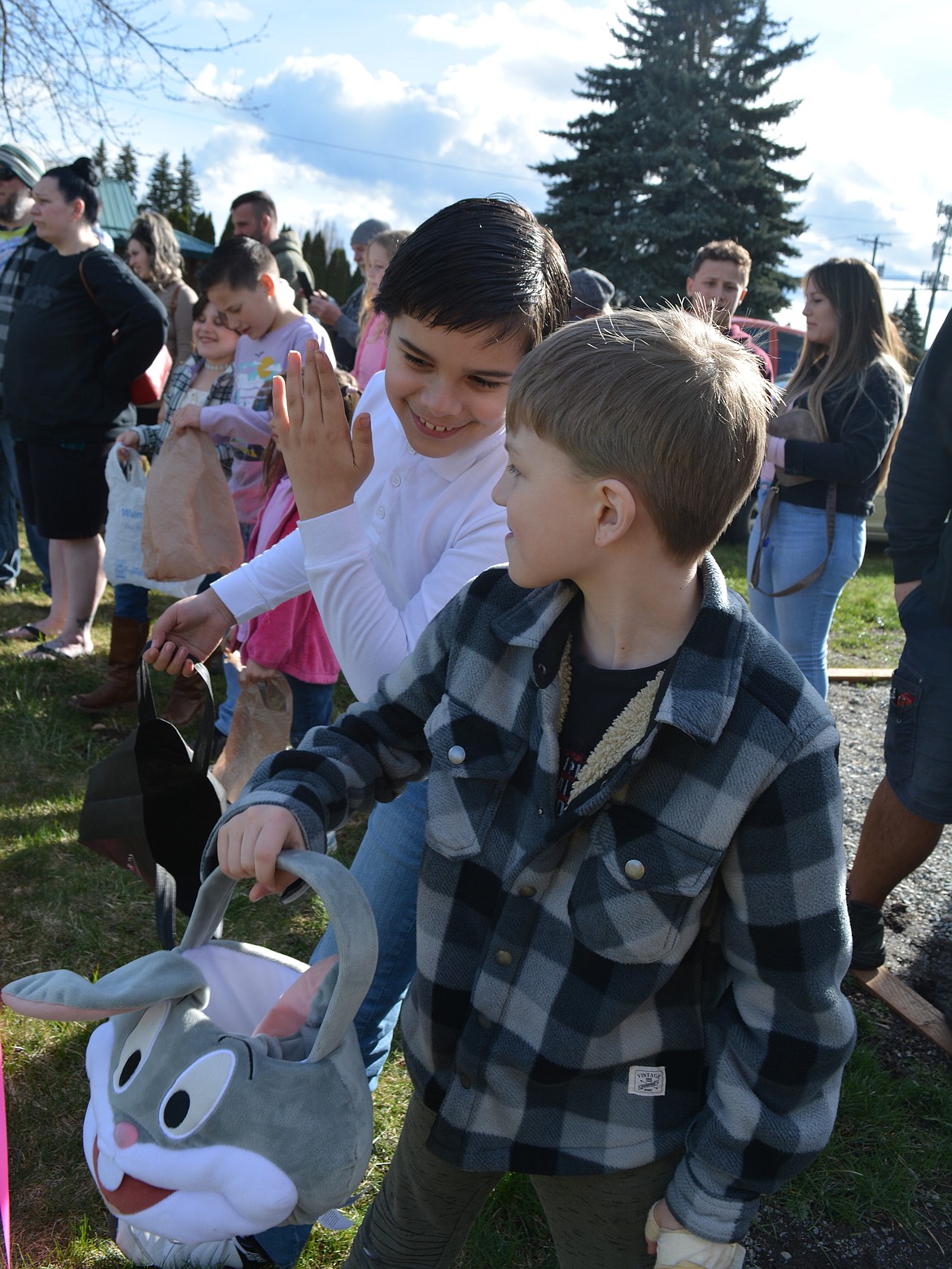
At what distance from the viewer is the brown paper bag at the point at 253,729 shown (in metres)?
3.22

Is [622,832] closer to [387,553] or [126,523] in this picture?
[387,553]

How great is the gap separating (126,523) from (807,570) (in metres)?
2.79

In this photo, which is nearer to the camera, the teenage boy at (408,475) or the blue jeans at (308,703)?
the teenage boy at (408,475)

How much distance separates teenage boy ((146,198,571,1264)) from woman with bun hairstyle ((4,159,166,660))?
329 centimetres

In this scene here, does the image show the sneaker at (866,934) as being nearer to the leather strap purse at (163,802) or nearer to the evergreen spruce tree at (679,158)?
the leather strap purse at (163,802)

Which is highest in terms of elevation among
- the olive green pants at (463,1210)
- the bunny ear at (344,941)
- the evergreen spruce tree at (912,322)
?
the evergreen spruce tree at (912,322)

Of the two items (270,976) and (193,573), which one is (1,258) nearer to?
(193,573)

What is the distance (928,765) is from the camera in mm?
2539

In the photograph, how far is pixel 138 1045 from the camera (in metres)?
1.17

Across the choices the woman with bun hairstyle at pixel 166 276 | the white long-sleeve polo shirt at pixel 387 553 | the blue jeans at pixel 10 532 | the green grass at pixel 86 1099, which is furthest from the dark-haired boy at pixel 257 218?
the white long-sleeve polo shirt at pixel 387 553

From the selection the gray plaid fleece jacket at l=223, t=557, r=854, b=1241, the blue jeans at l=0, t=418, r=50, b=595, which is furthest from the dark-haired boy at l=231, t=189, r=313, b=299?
the gray plaid fleece jacket at l=223, t=557, r=854, b=1241

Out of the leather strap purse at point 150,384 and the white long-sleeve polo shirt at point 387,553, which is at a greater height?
the white long-sleeve polo shirt at point 387,553

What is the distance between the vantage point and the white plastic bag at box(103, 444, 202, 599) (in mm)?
4059

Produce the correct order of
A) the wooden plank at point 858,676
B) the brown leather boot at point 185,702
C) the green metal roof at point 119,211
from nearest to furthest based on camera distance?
the brown leather boot at point 185,702 → the wooden plank at point 858,676 → the green metal roof at point 119,211
